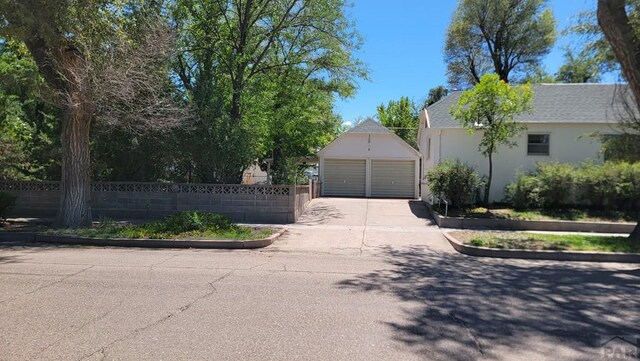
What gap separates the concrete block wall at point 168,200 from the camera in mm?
16109

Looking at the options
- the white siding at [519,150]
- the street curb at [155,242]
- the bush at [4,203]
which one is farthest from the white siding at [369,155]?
the bush at [4,203]

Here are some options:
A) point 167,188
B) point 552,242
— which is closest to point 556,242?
point 552,242

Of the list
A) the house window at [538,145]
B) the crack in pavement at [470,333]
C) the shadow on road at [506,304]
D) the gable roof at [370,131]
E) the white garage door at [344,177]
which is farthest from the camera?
the white garage door at [344,177]

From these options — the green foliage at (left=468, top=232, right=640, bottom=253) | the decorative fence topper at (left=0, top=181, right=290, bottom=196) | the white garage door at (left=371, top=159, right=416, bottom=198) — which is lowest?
the green foliage at (left=468, top=232, right=640, bottom=253)

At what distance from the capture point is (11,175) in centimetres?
1709

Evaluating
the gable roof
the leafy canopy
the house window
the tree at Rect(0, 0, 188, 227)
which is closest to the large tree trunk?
the tree at Rect(0, 0, 188, 227)

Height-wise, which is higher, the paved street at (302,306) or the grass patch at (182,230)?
the grass patch at (182,230)

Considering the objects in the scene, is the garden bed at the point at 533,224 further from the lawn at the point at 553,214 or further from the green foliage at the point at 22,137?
the green foliage at the point at 22,137

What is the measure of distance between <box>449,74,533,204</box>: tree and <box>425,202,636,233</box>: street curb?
9.48ft

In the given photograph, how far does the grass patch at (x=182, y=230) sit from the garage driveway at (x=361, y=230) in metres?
1.05

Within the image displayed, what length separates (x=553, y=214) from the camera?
1648 centimetres

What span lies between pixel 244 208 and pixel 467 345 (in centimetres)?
1202

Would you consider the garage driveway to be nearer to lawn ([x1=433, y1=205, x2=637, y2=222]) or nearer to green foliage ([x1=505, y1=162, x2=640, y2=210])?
lawn ([x1=433, y1=205, x2=637, y2=222])

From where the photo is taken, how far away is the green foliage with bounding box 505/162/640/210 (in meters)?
16.6
